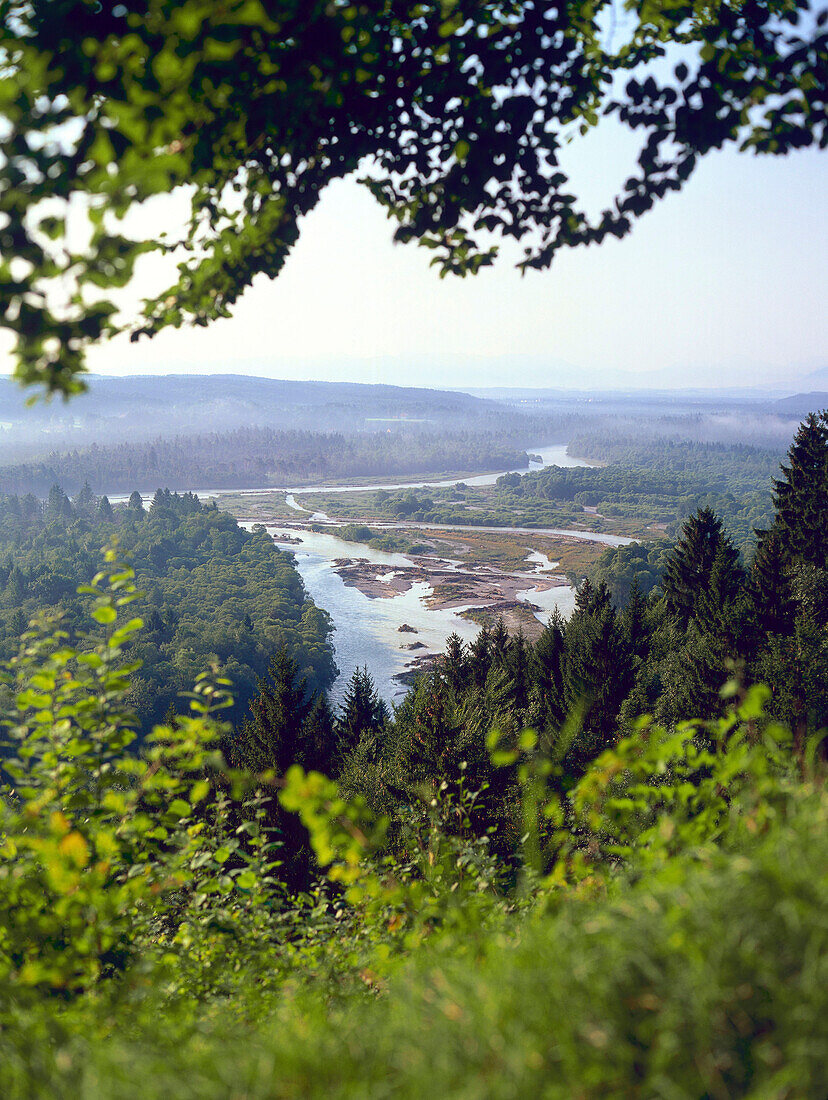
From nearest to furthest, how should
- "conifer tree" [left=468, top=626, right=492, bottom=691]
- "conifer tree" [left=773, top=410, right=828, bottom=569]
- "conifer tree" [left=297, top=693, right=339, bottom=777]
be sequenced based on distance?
"conifer tree" [left=297, top=693, right=339, bottom=777] → "conifer tree" [left=773, top=410, right=828, bottom=569] → "conifer tree" [left=468, top=626, right=492, bottom=691]

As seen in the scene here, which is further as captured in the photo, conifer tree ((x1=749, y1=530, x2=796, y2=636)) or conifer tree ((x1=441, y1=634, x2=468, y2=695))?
conifer tree ((x1=441, y1=634, x2=468, y2=695))

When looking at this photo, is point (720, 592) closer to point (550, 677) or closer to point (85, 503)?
point (550, 677)

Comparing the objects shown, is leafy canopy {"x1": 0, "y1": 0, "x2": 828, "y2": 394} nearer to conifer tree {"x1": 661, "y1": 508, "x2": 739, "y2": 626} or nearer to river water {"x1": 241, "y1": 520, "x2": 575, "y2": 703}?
conifer tree {"x1": 661, "y1": 508, "x2": 739, "y2": 626}

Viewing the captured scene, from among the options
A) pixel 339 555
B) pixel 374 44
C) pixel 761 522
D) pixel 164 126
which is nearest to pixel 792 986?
pixel 164 126

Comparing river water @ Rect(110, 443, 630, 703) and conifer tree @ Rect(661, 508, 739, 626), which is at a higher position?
conifer tree @ Rect(661, 508, 739, 626)

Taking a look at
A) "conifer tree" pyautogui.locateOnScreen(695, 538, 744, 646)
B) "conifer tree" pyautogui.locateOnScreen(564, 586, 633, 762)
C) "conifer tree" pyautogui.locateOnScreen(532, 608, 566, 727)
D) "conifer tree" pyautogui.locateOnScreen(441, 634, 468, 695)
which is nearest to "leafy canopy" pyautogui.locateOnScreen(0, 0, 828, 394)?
"conifer tree" pyautogui.locateOnScreen(564, 586, 633, 762)

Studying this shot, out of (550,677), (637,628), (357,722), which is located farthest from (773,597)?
(357,722)

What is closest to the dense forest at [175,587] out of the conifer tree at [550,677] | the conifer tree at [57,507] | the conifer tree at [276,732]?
the conifer tree at [57,507]

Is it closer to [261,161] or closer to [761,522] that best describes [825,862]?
[261,161]

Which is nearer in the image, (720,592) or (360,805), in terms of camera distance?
(360,805)
